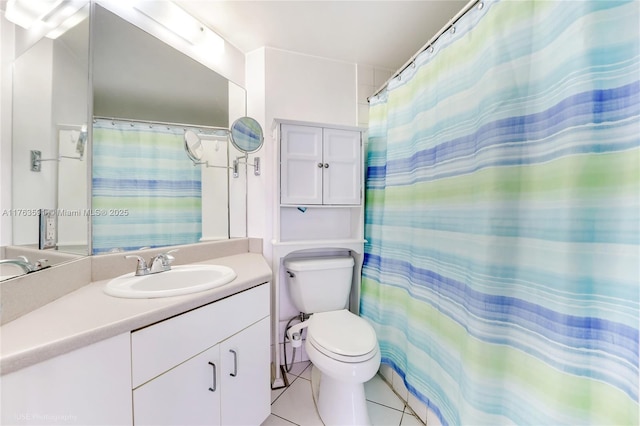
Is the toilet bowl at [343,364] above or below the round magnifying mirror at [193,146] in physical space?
below

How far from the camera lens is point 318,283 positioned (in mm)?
1572

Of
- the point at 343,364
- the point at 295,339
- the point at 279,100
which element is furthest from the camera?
the point at 279,100

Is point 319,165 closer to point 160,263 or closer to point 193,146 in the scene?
point 193,146

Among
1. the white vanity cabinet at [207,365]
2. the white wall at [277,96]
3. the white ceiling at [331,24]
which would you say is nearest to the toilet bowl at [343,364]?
the white vanity cabinet at [207,365]

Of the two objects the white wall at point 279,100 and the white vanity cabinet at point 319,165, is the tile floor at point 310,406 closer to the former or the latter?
the white wall at point 279,100

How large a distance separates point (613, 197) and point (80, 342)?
1.33m

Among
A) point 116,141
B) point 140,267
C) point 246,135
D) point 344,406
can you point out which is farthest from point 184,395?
point 246,135

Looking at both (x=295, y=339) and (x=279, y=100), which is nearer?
(x=295, y=339)

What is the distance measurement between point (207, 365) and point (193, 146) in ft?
3.82

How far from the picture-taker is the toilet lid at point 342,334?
1.14 m

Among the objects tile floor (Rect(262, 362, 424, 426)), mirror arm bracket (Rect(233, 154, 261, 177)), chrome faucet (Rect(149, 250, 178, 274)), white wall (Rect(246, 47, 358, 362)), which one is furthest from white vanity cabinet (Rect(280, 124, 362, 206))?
tile floor (Rect(262, 362, 424, 426))

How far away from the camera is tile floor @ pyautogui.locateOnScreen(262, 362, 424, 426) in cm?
127

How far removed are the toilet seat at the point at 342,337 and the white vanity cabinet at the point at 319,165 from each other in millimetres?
710

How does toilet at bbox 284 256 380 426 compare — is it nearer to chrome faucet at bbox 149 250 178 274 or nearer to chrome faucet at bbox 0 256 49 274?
chrome faucet at bbox 149 250 178 274
